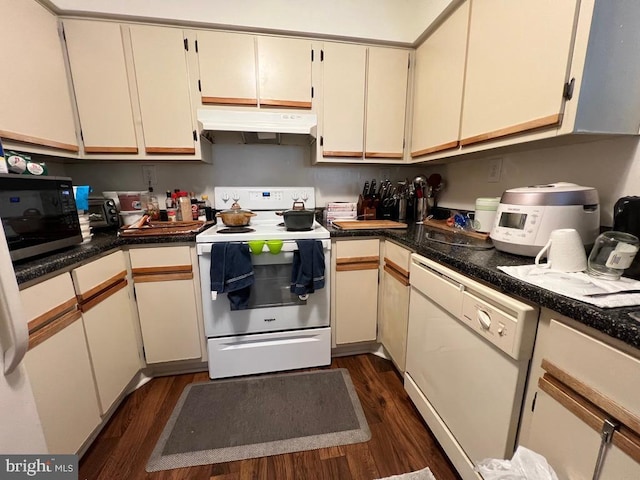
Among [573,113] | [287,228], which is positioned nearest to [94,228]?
[287,228]

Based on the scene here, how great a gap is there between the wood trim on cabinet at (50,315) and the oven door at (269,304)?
55 centimetres

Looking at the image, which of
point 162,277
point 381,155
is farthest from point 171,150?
point 381,155

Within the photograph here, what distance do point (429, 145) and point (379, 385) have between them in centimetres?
154

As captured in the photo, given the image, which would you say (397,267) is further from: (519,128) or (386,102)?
(386,102)

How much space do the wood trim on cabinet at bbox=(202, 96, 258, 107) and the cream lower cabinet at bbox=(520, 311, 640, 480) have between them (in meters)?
1.82

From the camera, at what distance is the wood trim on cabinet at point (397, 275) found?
1.42 m

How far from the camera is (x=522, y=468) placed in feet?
2.22

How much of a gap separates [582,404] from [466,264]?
0.45 metres

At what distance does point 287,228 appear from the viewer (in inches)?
63.9

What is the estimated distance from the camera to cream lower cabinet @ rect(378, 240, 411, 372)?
4.74 feet

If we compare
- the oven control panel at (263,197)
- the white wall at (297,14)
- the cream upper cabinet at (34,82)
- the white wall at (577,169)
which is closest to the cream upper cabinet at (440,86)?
the white wall at (297,14)

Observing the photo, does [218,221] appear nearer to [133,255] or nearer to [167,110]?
[133,255]

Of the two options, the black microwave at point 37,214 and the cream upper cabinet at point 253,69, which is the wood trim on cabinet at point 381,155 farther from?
the black microwave at point 37,214

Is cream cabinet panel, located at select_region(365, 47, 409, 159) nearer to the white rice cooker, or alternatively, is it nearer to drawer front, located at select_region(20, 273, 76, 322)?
the white rice cooker
